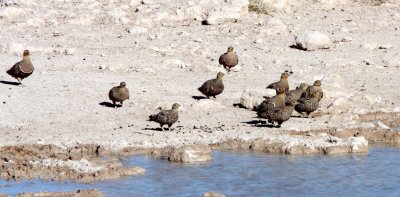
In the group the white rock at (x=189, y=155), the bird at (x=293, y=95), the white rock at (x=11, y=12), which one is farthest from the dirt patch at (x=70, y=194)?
the white rock at (x=11, y=12)

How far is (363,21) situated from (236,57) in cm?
747

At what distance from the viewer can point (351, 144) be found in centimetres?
1731

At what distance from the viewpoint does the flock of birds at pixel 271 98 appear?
18489 mm

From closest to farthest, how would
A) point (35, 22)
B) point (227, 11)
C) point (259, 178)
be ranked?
point (259, 178) < point (35, 22) < point (227, 11)

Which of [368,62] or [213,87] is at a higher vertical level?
[368,62]

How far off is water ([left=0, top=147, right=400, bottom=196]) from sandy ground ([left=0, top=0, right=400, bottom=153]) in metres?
1.15

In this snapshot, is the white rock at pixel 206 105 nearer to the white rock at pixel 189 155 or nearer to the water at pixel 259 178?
the water at pixel 259 178

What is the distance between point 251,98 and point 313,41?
7.33 meters

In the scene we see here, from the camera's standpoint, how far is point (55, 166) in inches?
585

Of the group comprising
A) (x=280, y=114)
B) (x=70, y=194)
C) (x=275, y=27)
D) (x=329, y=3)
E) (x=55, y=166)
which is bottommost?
(x=70, y=194)

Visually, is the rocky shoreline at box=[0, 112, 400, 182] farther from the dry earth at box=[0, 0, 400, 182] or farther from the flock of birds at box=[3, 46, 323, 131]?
the flock of birds at box=[3, 46, 323, 131]

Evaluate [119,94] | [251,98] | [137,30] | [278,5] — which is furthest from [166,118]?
[278,5]

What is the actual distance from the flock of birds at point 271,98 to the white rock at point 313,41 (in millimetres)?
5727

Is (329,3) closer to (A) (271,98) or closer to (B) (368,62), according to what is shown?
(B) (368,62)
